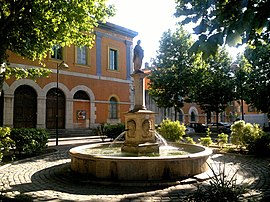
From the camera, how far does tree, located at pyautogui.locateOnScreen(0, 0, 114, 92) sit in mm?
8366

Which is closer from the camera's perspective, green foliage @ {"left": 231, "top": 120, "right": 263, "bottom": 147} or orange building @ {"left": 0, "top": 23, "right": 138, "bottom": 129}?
green foliage @ {"left": 231, "top": 120, "right": 263, "bottom": 147}

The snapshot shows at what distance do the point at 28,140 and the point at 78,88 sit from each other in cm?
1240

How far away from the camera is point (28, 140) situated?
1080 cm

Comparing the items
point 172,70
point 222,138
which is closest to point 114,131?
point 222,138

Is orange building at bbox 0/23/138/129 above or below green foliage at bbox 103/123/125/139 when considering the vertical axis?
above

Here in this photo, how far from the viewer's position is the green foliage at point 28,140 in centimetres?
1057

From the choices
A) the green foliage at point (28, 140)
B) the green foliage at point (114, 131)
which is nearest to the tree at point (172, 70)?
the green foliage at point (114, 131)

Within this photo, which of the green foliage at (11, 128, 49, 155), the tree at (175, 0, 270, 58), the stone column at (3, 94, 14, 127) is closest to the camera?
the tree at (175, 0, 270, 58)

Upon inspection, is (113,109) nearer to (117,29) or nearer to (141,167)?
(117,29)

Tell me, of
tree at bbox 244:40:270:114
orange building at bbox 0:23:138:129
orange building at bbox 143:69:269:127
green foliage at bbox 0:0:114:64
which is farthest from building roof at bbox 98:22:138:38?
green foliage at bbox 0:0:114:64

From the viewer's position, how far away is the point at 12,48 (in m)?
10.1

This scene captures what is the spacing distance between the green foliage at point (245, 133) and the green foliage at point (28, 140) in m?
Answer: 8.73

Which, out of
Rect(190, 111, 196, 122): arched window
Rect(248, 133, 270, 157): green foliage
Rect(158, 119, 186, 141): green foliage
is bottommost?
Rect(248, 133, 270, 157): green foliage

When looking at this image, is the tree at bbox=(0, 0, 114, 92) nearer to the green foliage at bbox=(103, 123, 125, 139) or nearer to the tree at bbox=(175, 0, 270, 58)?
the tree at bbox=(175, 0, 270, 58)
